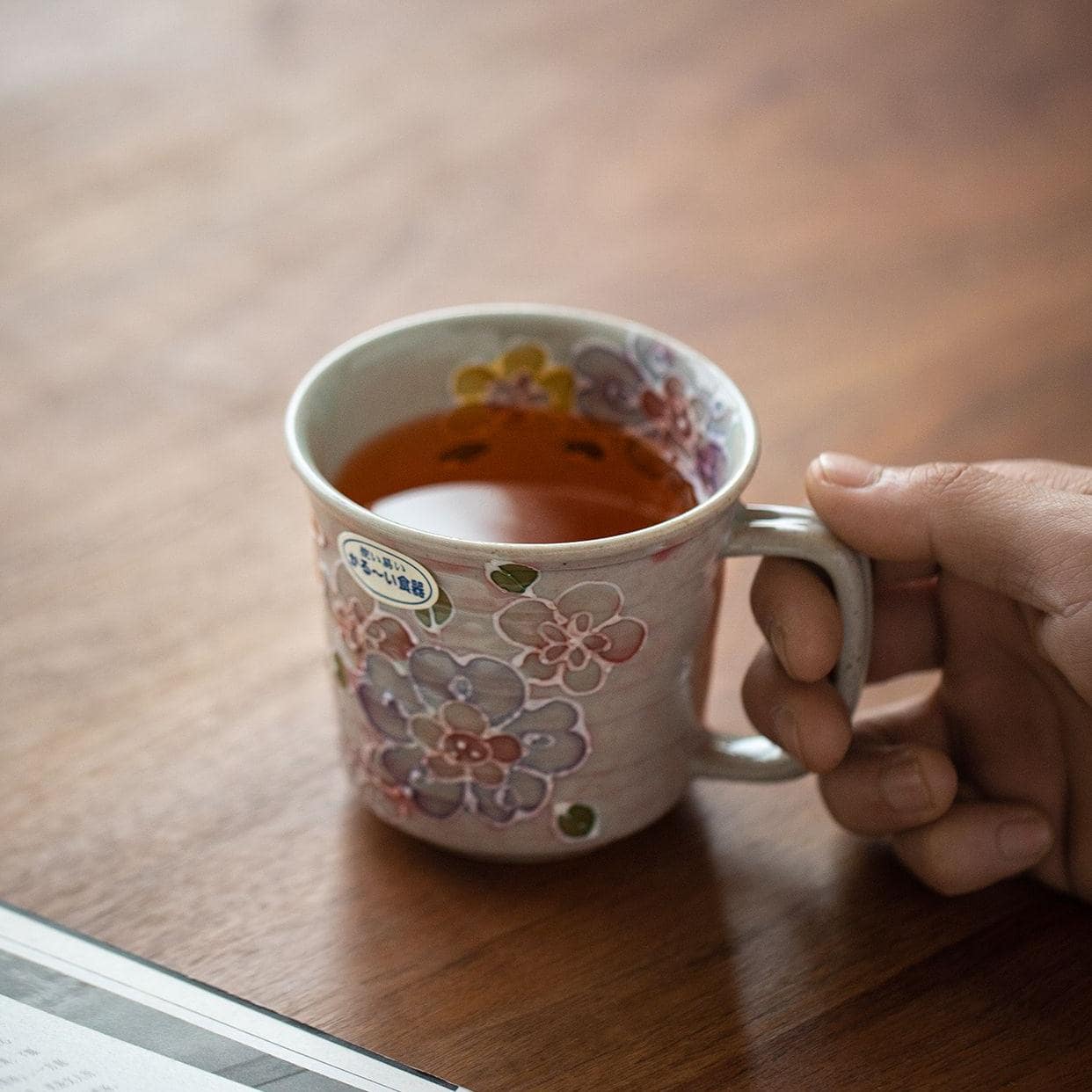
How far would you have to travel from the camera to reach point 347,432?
627 millimetres

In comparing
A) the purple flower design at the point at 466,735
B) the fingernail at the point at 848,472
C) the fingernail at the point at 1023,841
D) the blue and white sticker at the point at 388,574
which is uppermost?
the blue and white sticker at the point at 388,574

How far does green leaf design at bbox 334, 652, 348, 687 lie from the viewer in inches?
22.8

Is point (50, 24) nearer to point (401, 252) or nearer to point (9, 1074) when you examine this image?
point (401, 252)

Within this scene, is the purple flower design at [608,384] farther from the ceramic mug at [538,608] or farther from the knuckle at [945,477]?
→ the knuckle at [945,477]

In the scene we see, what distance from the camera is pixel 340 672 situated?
0.58m

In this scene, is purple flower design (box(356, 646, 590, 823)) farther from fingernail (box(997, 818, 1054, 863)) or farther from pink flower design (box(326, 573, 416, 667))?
fingernail (box(997, 818, 1054, 863))

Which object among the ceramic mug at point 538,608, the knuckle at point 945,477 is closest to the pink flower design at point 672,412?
the ceramic mug at point 538,608

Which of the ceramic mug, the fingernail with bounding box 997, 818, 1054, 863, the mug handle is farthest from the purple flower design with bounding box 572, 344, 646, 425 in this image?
the fingernail with bounding box 997, 818, 1054, 863

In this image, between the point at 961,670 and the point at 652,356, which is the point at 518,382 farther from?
the point at 961,670

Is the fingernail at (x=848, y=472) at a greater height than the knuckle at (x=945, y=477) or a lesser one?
greater

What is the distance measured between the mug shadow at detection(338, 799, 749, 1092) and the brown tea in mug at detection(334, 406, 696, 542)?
0.14m

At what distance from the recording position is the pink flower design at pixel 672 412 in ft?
2.05

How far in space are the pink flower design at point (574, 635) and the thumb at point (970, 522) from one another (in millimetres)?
105

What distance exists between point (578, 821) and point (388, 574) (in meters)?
0.14
